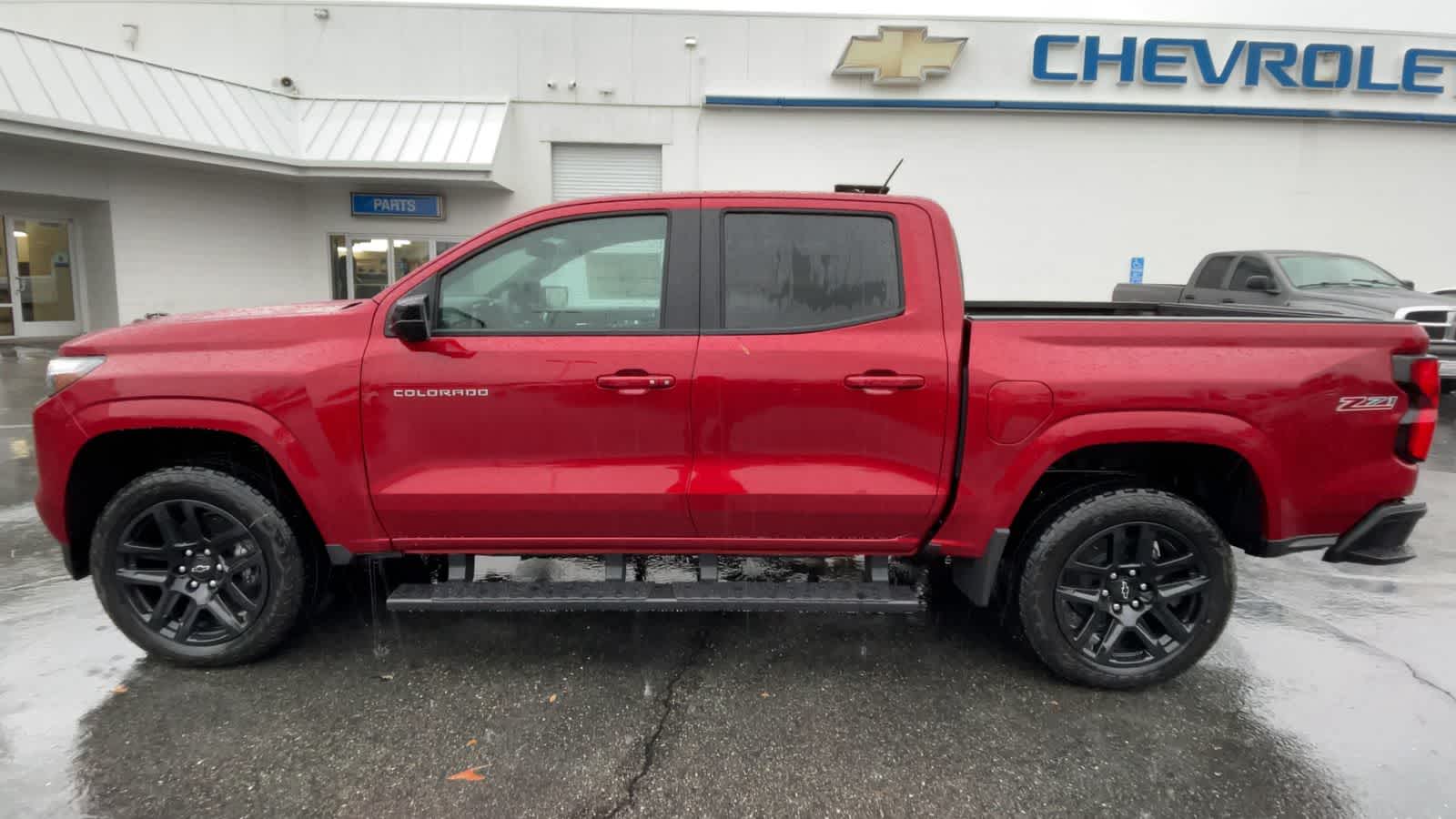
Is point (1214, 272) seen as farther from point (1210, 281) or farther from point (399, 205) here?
point (399, 205)

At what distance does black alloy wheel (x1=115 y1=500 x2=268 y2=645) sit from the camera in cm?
309

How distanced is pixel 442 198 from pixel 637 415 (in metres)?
14.8

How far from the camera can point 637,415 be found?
2.98 metres

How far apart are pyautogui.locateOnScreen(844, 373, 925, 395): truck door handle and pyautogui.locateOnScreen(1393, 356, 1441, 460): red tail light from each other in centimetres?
184

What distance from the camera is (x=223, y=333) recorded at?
3.03 meters

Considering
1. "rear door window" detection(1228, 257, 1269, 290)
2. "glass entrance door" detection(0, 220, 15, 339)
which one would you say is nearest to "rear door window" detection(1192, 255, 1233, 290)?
"rear door window" detection(1228, 257, 1269, 290)

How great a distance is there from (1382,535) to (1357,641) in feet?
3.09

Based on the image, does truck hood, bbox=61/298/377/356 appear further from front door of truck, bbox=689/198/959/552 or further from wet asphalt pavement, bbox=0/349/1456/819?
front door of truck, bbox=689/198/959/552

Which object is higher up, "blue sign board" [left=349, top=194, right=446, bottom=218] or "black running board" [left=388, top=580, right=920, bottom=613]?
"blue sign board" [left=349, top=194, right=446, bottom=218]

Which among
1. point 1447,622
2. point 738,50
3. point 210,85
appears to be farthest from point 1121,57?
point 210,85

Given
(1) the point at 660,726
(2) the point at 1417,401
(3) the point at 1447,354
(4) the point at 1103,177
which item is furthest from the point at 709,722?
(4) the point at 1103,177

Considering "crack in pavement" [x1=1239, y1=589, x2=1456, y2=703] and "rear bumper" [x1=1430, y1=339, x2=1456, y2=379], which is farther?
"rear bumper" [x1=1430, y1=339, x2=1456, y2=379]

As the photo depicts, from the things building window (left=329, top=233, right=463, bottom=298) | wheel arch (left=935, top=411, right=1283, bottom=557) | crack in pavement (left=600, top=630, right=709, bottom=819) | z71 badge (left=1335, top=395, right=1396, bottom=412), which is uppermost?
building window (left=329, top=233, right=463, bottom=298)

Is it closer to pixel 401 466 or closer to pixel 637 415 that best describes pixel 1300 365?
pixel 637 415
